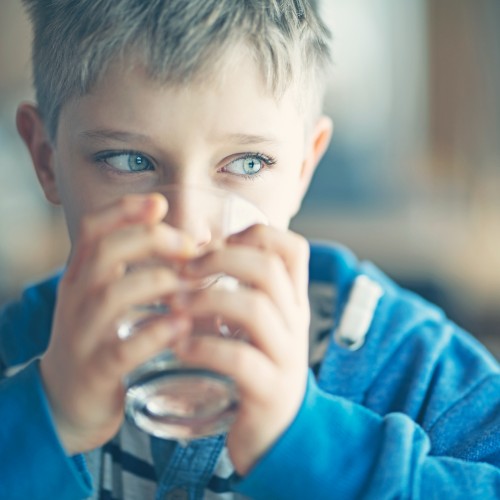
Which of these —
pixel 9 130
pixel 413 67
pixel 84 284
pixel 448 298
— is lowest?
pixel 448 298

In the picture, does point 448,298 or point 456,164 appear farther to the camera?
point 456,164

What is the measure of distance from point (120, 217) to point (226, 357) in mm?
124

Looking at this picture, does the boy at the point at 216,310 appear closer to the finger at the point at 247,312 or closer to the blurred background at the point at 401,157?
the finger at the point at 247,312

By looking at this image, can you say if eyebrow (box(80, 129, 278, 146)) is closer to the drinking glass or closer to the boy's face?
the boy's face

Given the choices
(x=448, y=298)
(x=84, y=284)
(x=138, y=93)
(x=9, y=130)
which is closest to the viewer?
(x=84, y=284)

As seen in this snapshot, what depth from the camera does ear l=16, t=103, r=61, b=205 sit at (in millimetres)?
1004

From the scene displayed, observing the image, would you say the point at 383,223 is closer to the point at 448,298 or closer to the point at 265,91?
the point at 448,298

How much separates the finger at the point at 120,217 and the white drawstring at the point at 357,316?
37 centimetres

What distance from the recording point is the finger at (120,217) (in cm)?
60

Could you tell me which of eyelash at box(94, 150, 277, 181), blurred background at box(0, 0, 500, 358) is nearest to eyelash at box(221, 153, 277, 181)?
eyelash at box(94, 150, 277, 181)

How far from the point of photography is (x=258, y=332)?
0.62 meters

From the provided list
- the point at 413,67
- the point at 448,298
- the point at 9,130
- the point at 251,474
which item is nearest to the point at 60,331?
the point at 251,474

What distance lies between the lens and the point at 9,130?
9.93 ft

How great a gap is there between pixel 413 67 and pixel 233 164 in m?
2.65
